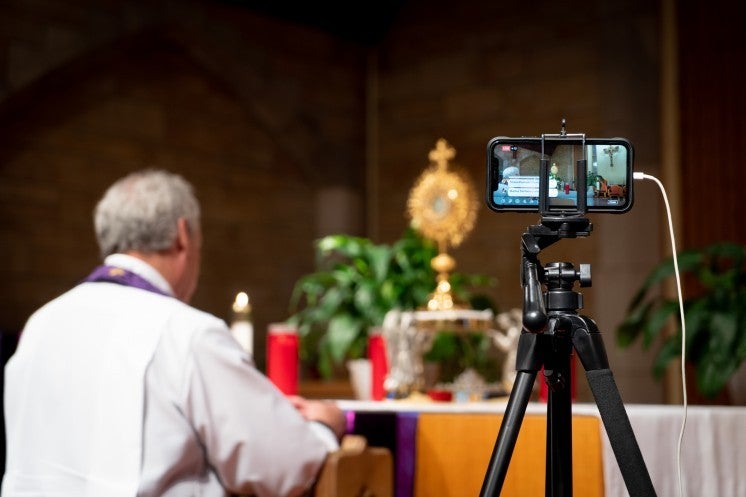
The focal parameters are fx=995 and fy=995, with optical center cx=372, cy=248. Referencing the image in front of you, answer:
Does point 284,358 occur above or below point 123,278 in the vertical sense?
below

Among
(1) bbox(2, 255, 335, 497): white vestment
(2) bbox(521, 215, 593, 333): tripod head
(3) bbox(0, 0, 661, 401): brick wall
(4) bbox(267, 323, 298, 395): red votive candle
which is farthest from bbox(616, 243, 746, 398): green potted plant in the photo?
(3) bbox(0, 0, 661, 401): brick wall

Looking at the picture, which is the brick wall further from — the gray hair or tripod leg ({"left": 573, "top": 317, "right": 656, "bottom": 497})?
tripod leg ({"left": 573, "top": 317, "right": 656, "bottom": 497})

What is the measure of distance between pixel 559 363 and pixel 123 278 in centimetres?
104

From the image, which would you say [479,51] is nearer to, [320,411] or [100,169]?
[100,169]

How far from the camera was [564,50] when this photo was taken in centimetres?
618

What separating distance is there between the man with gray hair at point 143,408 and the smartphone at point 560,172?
0.65m

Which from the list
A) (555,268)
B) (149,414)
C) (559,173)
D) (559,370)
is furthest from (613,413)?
(149,414)

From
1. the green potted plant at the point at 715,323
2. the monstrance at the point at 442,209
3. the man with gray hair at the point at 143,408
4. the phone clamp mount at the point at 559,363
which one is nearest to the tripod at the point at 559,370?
the phone clamp mount at the point at 559,363

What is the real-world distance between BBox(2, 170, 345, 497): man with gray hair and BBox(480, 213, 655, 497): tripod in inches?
22.6

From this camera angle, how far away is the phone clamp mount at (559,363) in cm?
130

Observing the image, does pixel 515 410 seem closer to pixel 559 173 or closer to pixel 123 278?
pixel 559 173

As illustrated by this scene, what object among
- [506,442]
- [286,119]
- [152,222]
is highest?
[286,119]

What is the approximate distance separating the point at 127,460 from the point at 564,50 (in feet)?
16.2

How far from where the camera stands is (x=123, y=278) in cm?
208
